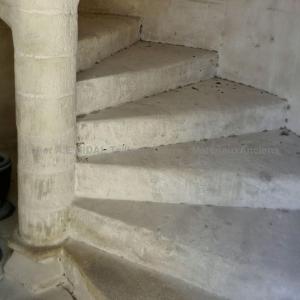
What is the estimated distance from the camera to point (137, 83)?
2.28 m

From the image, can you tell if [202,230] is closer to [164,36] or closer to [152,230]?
[152,230]

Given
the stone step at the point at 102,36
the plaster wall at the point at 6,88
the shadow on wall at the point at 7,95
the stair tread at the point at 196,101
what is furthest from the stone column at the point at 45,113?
the plaster wall at the point at 6,88

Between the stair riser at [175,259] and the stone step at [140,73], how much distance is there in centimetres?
56

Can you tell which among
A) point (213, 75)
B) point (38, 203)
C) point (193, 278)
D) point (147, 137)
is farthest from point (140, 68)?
point (193, 278)

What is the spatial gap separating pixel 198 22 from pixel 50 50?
1.34 meters

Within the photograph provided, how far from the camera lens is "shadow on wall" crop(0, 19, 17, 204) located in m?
2.76

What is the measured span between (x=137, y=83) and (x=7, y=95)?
1059 mm

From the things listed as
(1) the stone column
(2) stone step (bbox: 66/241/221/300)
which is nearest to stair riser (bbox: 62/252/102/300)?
(2) stone step (bbox: 66/241/221/300)

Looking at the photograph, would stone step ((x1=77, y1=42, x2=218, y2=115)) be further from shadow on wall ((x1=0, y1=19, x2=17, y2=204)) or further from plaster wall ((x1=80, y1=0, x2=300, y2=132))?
shadow on wall ((x1=0, y1=19, x2=17, y2=204))

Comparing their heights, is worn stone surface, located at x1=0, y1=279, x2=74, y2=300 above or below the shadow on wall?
below

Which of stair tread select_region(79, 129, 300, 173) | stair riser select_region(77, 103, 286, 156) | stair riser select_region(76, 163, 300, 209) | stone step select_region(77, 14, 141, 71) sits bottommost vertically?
stair riser select_region(76, 163, 300, 209)

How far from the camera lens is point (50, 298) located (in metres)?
1.89

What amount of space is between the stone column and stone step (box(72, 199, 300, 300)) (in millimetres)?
139

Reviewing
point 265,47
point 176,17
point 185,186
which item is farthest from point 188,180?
point 176,17
